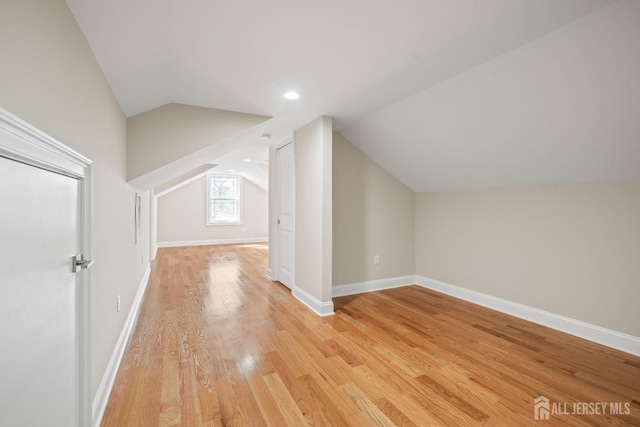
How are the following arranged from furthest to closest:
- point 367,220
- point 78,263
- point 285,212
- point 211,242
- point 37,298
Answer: point 211,242, point 285,212, point 367,220, point 78,263, point 37,298

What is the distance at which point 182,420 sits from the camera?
60.0 inches

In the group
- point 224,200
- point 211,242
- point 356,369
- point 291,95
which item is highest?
point 291,95

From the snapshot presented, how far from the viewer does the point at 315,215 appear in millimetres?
3236

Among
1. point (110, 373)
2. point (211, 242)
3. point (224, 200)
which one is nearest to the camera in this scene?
point (110, 373)

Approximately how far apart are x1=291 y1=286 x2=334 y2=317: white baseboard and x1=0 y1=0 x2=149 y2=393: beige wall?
1.78 metres

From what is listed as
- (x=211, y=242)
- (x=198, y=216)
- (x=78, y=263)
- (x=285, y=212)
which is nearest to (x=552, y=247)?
(x=285, y=212)

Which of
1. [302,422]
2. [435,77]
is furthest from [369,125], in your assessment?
[302,422]

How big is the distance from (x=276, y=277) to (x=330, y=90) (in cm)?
296

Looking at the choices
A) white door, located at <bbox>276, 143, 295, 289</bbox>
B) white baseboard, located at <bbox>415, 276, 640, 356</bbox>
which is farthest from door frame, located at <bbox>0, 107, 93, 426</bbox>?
white baseboard, located at <bbox>415, 276, 640, 356</bbox>

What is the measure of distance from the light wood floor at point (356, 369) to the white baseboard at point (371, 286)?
498mm

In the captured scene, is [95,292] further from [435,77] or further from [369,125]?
[369,125]

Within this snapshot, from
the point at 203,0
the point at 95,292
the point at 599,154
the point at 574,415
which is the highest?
the point at 203,0

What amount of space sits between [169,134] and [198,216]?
6462 millimetres

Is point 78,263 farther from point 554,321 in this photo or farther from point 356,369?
point 554,321
